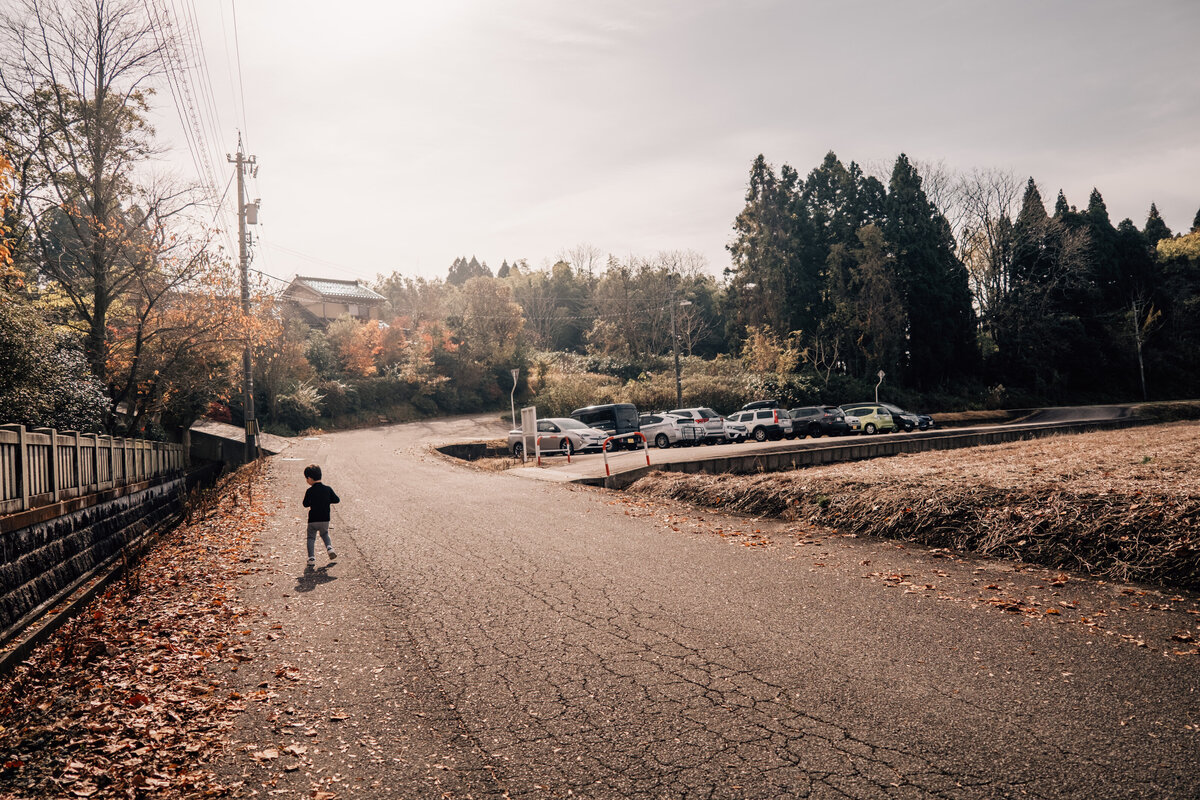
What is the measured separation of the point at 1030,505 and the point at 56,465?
12.3 m

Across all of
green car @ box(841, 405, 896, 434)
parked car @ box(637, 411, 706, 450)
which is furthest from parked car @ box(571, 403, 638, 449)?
green car @ box(841, 405, 896, 434)

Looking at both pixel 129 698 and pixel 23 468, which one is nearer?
pixel 129 698

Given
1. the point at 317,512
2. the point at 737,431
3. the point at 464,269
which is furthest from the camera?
the point at 464,269

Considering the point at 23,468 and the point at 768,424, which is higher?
the point at 23,468

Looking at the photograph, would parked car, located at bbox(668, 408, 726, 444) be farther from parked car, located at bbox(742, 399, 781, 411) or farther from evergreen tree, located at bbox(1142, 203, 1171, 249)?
evergreen tree, located at bbox(1142, 203, 1171, 249)

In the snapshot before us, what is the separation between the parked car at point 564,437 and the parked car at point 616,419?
4.38 feet

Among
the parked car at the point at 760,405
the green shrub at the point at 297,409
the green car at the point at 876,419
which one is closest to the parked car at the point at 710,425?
the parked car at the point at 760,405

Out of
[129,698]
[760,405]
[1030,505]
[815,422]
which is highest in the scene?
[760,405]

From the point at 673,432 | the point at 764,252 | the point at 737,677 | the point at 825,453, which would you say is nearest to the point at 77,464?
the point at 737,677

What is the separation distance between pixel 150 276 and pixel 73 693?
1979 cm

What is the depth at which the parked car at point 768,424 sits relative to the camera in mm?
32125

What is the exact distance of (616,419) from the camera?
1197 inches

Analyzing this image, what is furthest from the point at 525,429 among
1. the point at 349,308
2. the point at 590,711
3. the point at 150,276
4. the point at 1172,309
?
the point at 1172,309

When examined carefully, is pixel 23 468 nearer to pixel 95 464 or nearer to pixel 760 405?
pixel 95 464
